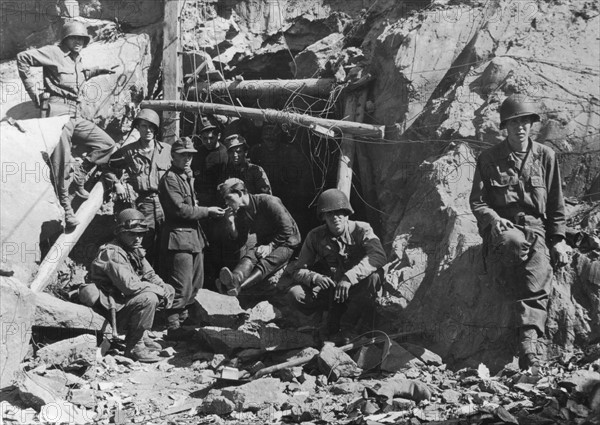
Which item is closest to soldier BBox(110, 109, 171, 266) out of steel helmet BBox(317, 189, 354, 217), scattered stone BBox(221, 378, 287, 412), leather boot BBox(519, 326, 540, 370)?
steel helmet BBox(317, 189, 354, 217)

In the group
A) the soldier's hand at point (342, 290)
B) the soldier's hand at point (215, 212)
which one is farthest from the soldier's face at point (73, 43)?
the soldier's hand at point (342, 290)

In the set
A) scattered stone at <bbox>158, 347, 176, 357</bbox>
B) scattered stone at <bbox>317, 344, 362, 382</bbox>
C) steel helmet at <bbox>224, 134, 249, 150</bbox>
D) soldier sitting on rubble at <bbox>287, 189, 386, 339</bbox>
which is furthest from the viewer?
steel helmet at <bbox>224, 134, 249, 150</bbox>

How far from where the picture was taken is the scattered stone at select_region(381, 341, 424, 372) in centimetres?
1211

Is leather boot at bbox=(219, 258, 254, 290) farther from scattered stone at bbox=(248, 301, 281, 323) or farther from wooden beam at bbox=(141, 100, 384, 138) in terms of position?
wooden beam at bbox=(141, 100, 384, 138)

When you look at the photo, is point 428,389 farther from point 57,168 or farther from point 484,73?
point 57,168

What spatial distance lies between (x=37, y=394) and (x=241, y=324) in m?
2.58

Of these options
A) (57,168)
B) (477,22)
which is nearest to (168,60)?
(57,168)

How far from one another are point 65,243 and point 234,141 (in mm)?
2461

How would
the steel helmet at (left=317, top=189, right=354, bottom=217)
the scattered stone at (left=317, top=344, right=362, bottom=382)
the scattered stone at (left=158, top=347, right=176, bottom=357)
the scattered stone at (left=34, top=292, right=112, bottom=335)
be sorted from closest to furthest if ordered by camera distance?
the scattered stone at (left=317, top=344, right=362, bottom=382) → the steel helmet at (left=317, top=189, right=354, bottom=217) → the scattered stone at (left=34, top=292, right=112, bottom=335) → the scattered stone at (left=158, top=347, right=176, bottom=357)

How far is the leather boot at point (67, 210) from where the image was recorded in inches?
577

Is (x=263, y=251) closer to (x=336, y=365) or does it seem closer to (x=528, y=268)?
(x=336, y=365)

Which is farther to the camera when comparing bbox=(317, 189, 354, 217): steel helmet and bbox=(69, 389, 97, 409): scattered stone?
bbox=(317, 189, 354, 217): steel helmet

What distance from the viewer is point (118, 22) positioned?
56.1 feet

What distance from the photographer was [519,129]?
12.1 metres
